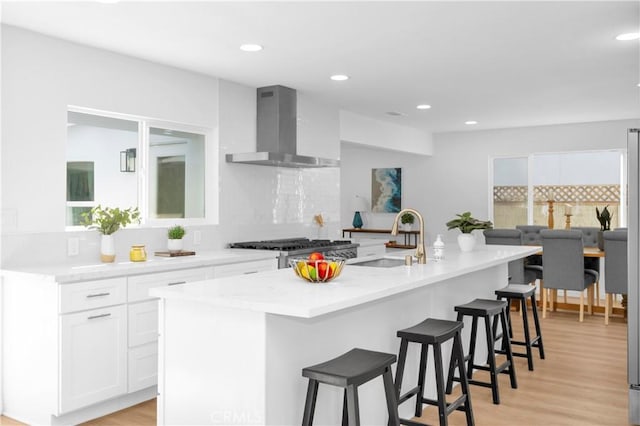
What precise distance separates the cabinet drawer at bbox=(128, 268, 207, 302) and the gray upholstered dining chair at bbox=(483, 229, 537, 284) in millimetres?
3873

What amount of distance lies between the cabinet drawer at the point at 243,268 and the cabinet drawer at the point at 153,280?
7.3 inches

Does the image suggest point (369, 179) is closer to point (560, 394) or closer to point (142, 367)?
point (560, 394)

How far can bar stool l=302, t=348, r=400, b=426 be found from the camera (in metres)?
2.15

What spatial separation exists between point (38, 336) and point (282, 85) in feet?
9.92

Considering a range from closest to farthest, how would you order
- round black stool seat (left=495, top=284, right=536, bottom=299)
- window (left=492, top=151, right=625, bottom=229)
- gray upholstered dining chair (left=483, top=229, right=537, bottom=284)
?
round black stool seat (left=495, top=284, right=536, bottom=299), gray upholstered dining chair (left=483, top=229, right=537, bottom=284), window (left=492, top=151, right=625, bottom=229)

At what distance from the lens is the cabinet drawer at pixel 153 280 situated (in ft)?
11.7

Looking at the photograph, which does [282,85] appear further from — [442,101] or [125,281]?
[125,281]

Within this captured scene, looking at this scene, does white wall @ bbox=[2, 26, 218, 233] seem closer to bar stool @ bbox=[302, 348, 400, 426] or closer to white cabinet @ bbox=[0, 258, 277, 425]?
white cabinet @ bbox=[0, 258, 277, 425]

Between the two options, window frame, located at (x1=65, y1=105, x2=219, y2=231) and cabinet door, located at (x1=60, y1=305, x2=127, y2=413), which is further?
window frame, located at (x1=65, y1=105, x2=219, y2=231)

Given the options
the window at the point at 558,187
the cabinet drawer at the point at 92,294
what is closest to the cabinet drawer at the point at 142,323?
the cabinet drawer at the point at 92,294

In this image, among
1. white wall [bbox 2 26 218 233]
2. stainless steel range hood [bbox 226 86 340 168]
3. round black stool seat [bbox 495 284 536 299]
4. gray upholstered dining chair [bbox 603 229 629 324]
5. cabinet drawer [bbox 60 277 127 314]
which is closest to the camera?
cabinet drawer [bbox 60 277 127 314]

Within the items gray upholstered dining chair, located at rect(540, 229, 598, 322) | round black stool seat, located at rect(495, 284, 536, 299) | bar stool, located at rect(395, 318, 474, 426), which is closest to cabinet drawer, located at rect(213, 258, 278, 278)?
bar stool, located at rect(395, 318, 474, 426)

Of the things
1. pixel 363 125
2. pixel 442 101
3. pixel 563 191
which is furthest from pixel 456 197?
pixel 442 101

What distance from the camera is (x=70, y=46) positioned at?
152 inches
